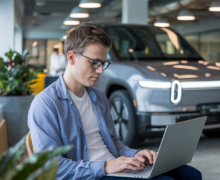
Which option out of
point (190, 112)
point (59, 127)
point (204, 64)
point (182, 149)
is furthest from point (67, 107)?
point (204, 64)

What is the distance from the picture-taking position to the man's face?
1.64 meters

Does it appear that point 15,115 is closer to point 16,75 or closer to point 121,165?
point 16,75

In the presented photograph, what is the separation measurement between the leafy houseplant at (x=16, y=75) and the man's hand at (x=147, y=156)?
101 inches

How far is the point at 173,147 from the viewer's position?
1.42 meters

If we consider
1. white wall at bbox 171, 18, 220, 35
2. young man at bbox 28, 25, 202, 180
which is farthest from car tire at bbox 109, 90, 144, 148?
white wall at bbox 171, 18, 220, 35

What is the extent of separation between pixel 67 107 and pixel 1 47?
5209mm

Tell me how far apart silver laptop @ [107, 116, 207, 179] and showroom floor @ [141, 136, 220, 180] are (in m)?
1.63

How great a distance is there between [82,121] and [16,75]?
8.47ft

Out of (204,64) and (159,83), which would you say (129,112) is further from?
(204,64)

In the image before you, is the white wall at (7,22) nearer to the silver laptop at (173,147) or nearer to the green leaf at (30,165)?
the silver laptop at (173,147)

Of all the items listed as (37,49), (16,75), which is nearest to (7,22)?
(16,75)

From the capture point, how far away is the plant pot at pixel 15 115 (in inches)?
150

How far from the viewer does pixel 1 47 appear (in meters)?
6.31

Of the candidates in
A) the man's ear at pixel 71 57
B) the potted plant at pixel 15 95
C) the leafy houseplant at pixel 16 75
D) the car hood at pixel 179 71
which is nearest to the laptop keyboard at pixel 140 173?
the man's ear at pixel 71 57
